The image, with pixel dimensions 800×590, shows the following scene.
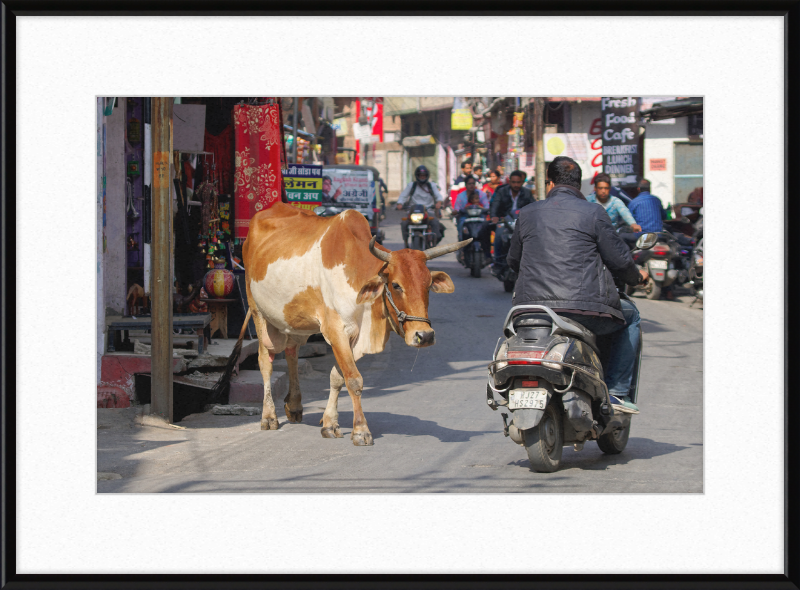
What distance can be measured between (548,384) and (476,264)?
11.7 meters

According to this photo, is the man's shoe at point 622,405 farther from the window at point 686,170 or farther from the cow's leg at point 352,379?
the window at point 686,170

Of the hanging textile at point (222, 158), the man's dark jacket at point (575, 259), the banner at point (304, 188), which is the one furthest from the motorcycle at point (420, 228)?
the man's dark jacket at point (575, 259)

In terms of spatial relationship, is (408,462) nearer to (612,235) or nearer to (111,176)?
(612,235)

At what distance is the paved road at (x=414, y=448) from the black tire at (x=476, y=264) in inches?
233

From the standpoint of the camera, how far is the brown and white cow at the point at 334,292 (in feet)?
20.7

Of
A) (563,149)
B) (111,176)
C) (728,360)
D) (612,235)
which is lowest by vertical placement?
(728,360)

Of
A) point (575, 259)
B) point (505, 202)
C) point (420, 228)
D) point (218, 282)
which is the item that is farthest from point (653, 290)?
point (575, 259)

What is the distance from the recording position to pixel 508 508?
12.7 ft

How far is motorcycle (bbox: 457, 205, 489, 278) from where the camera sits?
52.1 ft

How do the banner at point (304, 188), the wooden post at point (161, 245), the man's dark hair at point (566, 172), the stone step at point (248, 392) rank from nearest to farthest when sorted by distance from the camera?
1. the man's dark hair at point (566, 172)
2. the wooden post at point (161, 245)
3. the stone step at point (248, 392)
4. the banner at point (304, 188)

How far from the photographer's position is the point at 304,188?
13227 mm

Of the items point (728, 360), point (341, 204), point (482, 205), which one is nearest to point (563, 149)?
point (341, 204)
